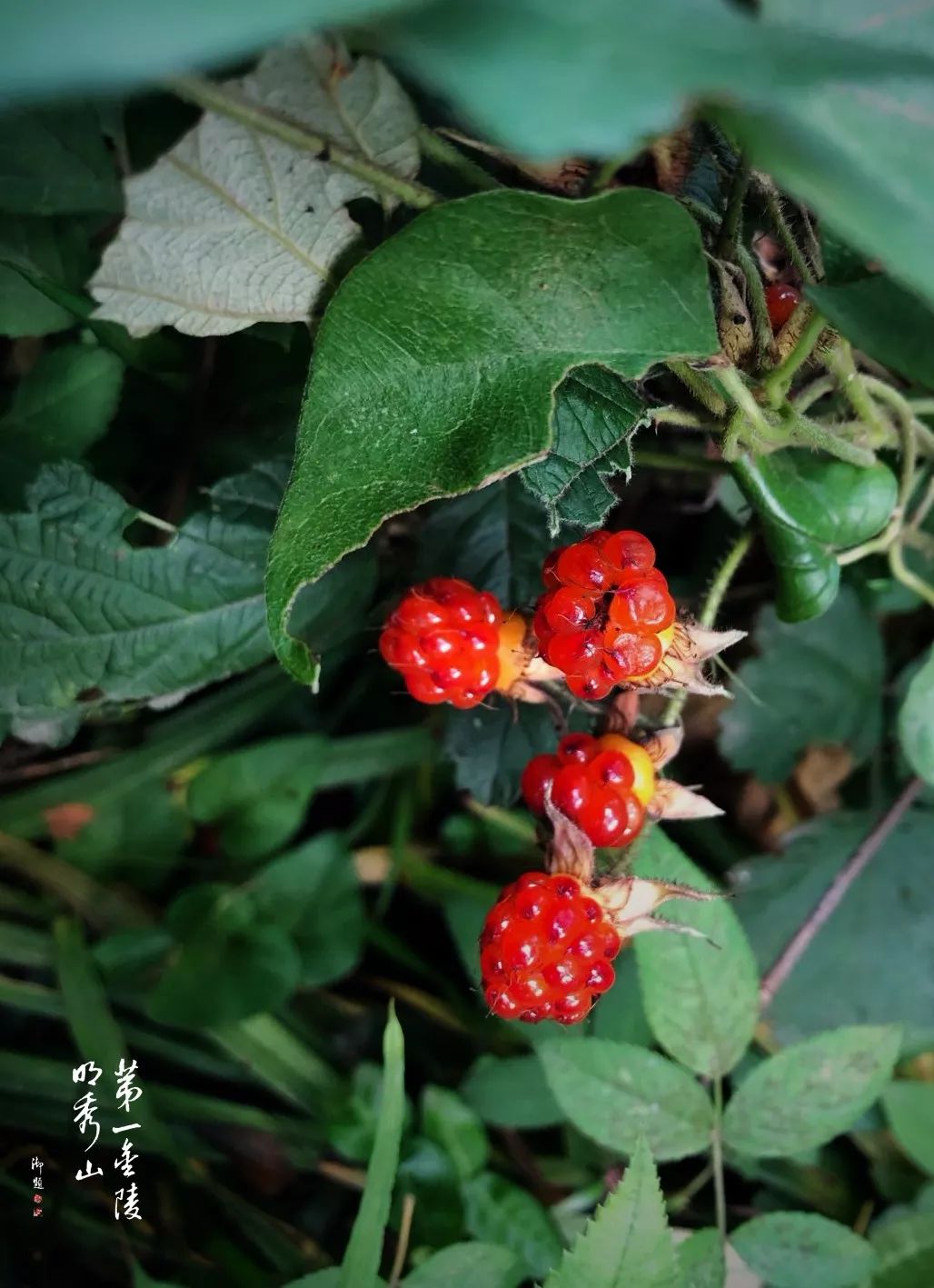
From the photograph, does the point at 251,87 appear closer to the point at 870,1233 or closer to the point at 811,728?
the point at 811,728

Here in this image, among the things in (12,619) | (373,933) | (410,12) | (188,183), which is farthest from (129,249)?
(373,933)

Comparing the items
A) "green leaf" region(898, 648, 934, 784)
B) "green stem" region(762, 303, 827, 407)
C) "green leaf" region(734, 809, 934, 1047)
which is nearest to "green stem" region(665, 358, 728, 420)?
"green stem" region(762, 303, 827, 407)

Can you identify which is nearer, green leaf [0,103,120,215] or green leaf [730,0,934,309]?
green leaf [730,0,934,309]

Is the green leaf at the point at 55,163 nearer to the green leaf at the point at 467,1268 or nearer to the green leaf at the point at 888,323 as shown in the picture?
the green leaf at the point at 888,323

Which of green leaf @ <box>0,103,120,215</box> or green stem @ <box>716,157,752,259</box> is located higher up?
green stem @ <box>716,157,752,259</box>

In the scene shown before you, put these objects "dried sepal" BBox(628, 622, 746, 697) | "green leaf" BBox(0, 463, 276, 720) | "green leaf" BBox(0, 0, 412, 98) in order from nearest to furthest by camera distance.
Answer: "green leaf" BBox(0, 0, 412, 98) → "dried sepal" BBox(628, 622, 746, 697) → "green leaf" BBox(0, 463, 276, 720)

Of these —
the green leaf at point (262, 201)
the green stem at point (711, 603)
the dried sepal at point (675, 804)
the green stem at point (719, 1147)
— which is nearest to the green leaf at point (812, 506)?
the green stem at point (711, 603)

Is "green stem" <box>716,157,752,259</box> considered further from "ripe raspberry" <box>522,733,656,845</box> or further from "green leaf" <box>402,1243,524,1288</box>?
"green leaf" <box>402,1243,524,1288</box>
